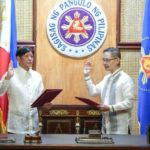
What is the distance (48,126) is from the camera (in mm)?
4699

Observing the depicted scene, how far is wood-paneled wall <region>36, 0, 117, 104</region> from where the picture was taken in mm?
4715

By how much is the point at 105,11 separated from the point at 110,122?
57.0 inches

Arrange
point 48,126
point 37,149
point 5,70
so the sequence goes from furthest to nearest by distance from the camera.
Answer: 1. point 48,126
2. point 5,70
3. point 37,149

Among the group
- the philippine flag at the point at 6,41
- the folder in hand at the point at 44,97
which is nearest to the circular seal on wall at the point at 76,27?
the philippine flag at the point at 6,41

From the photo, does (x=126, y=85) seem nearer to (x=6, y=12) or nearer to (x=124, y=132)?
(x=124, y=132)

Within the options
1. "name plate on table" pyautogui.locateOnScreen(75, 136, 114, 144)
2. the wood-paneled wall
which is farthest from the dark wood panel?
"name plate on table" pyautogui.locateOnScreen(75, 136, 114, 144)

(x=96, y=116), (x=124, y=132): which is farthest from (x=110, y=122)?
(x=96, y=116)

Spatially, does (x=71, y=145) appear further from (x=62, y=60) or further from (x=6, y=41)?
(x=62, y=60)

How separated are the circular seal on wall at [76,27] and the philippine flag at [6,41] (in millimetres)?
528

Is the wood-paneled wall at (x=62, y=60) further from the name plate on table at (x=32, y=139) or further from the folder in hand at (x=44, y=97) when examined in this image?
the name plate on table at (x=32, y=139)

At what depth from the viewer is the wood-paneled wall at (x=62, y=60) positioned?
471cm

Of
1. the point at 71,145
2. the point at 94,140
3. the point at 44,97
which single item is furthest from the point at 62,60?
the point at 71,145

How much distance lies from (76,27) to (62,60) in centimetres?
44

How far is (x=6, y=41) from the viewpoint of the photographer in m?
4.25
